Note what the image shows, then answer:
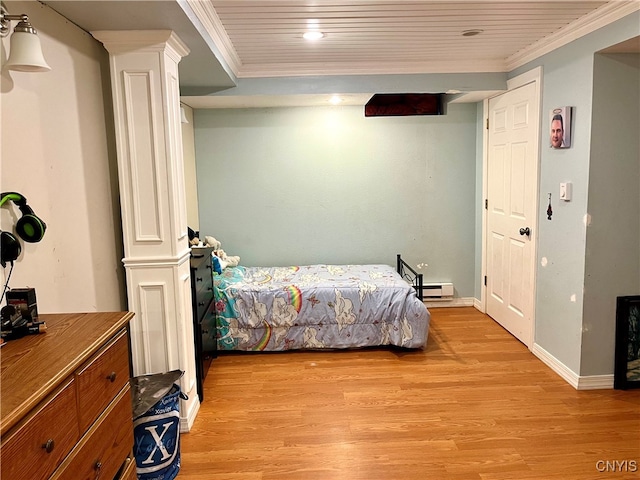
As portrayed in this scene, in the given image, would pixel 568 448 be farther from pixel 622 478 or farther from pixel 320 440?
pixel 320 440

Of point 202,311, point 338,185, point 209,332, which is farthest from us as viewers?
point 338,185

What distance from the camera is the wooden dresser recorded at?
1028 mm

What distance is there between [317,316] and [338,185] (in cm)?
152

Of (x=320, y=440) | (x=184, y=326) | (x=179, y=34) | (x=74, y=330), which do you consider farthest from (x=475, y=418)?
(x=179, y=34)

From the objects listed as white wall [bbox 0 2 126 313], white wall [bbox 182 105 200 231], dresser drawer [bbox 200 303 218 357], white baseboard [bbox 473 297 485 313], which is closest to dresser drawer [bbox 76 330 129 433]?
white wall [bbox 0 2 126 313]

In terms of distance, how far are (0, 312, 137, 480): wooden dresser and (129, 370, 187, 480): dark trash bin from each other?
1.04 ft

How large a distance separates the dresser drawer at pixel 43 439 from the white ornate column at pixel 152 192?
1.18 meters

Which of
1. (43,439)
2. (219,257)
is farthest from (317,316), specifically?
(43,439)

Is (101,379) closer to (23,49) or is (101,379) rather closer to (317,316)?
(23,49)

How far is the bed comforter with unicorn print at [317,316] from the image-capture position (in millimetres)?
3602

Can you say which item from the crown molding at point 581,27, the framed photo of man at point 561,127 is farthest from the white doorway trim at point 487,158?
the framed photo of man at point 561,127

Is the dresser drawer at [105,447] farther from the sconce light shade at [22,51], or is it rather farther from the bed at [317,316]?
the bed at [317,316]

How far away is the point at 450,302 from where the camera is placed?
4.77 metres

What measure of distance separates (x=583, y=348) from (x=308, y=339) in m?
1.96
